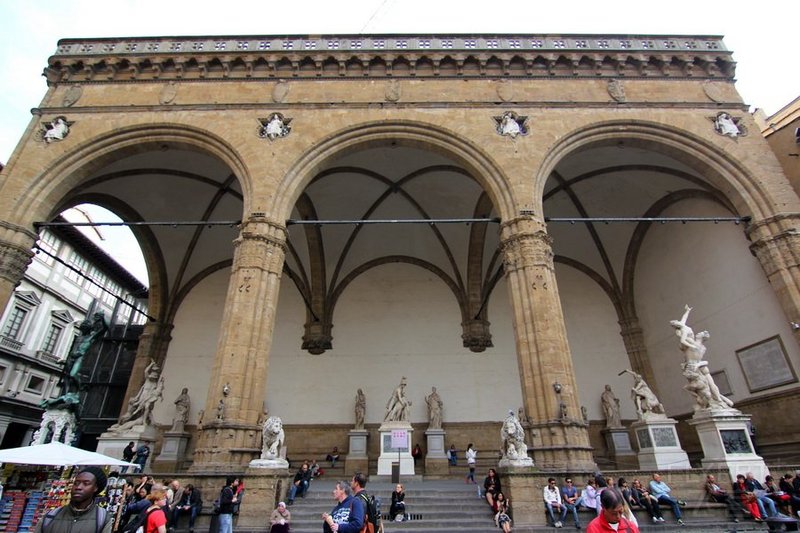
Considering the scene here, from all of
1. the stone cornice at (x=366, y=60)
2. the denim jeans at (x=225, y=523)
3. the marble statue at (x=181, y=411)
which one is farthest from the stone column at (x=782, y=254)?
the marble statue at (x=181, y=411)

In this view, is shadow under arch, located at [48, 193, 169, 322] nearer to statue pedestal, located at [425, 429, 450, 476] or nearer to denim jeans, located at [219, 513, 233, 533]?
statue pedestal, located at [425, 429, 450, 476]

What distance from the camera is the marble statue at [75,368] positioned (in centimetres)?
1037

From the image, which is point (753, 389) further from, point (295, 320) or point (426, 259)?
point (295, 320)

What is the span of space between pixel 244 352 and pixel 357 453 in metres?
6.62

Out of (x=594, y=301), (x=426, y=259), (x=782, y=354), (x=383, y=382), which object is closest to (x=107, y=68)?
(x=426, y=259)

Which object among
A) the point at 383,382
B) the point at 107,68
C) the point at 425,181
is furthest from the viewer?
the point at 383,382

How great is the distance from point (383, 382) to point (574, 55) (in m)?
12.4

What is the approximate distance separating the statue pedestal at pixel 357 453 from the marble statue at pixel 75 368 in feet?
24.9

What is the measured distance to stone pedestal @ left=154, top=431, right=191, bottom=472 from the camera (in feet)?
42.5

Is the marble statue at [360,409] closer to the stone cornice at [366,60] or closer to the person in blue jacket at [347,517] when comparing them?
the stone cornice at [366,60]

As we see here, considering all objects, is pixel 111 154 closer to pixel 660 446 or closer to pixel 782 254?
pixel 660 446

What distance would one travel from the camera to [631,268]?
16.1 metres

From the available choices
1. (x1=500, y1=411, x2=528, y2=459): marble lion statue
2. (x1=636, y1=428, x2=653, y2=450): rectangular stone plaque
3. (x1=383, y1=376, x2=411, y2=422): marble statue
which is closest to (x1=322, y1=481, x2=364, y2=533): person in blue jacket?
(x1=500, y1=411, x2=528, y2=459): marble lion statue

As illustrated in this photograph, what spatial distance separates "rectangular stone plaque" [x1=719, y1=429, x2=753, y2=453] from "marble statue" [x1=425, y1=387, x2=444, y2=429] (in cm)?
787
